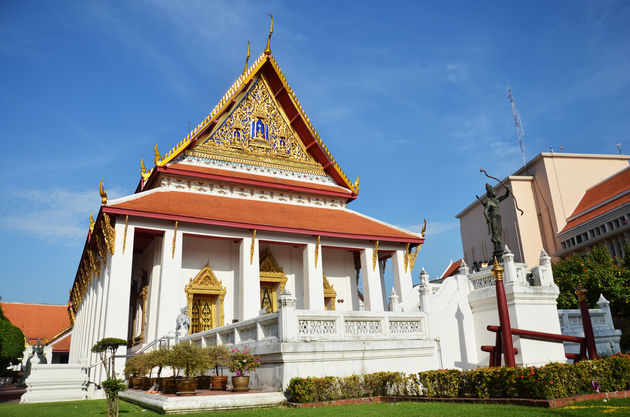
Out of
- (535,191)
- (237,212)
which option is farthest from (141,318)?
(535,191)

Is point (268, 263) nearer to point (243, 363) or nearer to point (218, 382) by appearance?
point (218, 382)

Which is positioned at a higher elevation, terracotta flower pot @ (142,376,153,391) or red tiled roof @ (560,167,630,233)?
red tiled roof @ (560,167,630,233)

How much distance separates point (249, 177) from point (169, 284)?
526 cm

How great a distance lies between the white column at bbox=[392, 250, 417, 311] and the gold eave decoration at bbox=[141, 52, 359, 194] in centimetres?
347

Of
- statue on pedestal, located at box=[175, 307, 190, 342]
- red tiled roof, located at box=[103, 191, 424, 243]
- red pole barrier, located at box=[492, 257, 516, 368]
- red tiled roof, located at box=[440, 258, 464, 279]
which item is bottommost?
red pole barrier, located at box=[492, 257, 516, 368]

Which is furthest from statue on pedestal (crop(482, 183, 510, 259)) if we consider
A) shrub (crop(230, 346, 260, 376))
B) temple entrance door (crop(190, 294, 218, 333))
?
temple entrance door (crop(190, 294, 218, 333))

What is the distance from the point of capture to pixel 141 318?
16734 mm

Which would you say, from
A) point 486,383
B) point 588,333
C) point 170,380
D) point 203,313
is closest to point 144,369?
point 170,380

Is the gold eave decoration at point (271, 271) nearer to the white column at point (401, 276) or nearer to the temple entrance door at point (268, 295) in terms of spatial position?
the temple entrance door at point (268, 295)

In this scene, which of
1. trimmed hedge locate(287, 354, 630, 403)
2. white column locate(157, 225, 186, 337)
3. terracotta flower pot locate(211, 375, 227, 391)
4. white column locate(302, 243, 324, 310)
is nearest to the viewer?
trimmed hedge locate(287, 354, 630, 403)

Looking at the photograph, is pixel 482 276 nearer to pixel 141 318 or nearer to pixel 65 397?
pixel 65 397

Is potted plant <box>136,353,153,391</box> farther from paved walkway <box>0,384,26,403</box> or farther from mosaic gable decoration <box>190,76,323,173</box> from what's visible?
mosaic gable decoration <box>190,76,323,173</box>

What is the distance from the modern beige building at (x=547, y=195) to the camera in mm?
35000

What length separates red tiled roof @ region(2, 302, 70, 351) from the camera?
35625 millimetres
